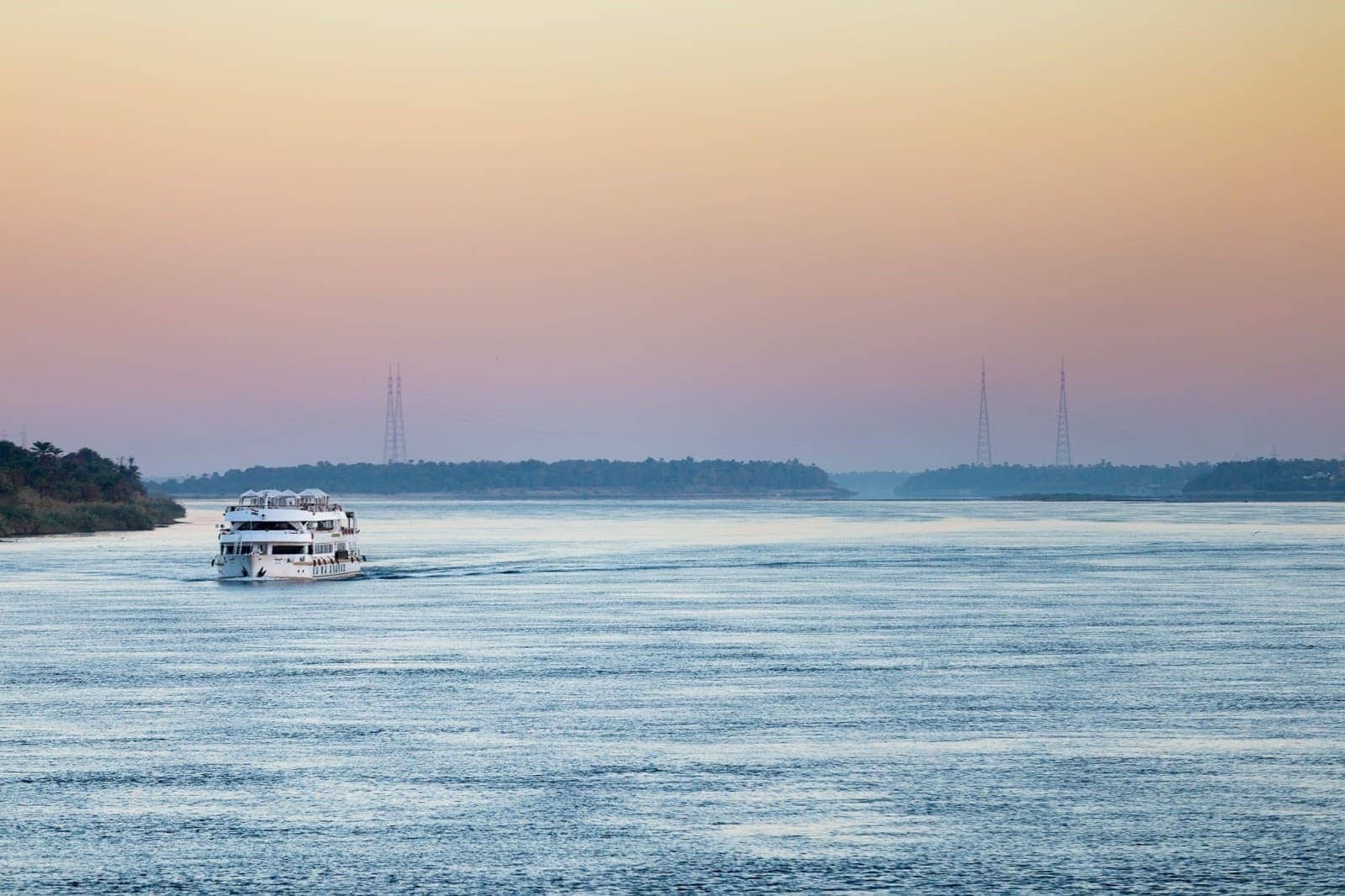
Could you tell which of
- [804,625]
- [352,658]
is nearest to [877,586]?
[804,625]

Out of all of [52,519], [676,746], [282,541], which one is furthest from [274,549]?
[52,519]

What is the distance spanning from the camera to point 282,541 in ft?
346

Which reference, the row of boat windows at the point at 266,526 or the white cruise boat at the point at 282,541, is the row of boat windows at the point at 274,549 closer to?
the white cruise boat at the point at 282,541

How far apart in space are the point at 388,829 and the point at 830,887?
810 centimetres

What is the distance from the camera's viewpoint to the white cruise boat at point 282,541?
103m

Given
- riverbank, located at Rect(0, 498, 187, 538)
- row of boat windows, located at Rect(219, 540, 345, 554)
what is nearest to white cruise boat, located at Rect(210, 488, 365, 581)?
row of boat windows, located at Rect(219, 540, 345, 554)

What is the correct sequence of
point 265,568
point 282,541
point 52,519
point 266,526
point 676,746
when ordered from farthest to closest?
point 52,519 < point 266,526 < point 282,541 < point 265,568 < point 676,746

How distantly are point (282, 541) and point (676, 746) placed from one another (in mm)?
72403

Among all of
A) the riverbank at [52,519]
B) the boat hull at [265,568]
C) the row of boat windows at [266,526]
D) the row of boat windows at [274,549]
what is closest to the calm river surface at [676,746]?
the boat hull at [265,568]

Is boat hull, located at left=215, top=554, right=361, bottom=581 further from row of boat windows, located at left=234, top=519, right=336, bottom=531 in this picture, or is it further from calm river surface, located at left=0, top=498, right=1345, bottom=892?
calm river surface, located at left=0, top=498, right=1345, bottom=892

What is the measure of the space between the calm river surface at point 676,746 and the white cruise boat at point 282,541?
21.9 m

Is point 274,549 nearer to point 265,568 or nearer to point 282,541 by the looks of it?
point 282,541

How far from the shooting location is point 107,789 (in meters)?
32.0

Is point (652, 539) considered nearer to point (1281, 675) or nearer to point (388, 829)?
point (1281, 675)
